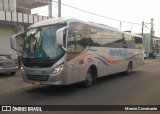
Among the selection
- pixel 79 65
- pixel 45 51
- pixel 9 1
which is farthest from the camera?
pixel 9 1

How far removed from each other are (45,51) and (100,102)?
3.19m

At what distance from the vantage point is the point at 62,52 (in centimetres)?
985

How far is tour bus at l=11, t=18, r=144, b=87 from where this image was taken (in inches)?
387

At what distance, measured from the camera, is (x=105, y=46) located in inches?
544

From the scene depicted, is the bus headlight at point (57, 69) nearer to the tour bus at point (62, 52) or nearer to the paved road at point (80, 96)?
the tour bus at point (62, 52)

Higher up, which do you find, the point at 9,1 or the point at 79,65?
the point at 9,1

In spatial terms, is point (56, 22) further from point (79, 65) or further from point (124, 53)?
point (124, 53)

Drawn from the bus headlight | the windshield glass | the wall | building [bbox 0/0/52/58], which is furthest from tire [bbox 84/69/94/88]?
the wall

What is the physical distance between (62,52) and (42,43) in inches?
39.9

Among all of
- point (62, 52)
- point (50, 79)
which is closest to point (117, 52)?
point (62, 52)

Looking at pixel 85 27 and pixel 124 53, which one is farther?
pixel 124 53

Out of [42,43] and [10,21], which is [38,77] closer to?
[42,43]

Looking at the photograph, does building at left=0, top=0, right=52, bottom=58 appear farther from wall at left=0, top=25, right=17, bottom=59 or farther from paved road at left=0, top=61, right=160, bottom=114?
paved road at left=0, top=61, right=160, bottom=114

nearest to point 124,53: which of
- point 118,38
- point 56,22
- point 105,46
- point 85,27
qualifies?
point 118,38
